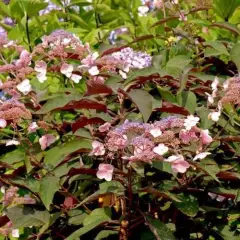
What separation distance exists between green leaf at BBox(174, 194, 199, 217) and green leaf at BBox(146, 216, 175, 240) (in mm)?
71

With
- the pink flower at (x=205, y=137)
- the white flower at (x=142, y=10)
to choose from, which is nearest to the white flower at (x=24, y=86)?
the pink flower at (x=205, y=137)

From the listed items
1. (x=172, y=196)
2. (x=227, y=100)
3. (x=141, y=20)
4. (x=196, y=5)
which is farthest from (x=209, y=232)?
(x=141, y=20)

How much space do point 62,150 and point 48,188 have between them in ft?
0.41

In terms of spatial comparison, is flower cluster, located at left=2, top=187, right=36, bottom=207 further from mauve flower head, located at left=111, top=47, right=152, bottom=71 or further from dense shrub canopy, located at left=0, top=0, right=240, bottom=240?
mauve flower head, located at left=111, top=47, right=152, bottom=71

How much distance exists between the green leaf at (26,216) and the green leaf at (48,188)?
0.14m

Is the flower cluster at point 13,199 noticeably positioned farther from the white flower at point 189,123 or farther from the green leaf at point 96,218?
the white flower at point 189,123

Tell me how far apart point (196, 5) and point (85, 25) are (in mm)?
906

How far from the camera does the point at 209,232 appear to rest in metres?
2.36

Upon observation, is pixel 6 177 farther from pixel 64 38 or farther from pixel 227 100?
pixel 227 100

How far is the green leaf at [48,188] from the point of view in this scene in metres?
2.17

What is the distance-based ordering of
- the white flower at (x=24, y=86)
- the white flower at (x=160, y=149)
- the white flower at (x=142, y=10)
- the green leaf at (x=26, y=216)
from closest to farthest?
the white flower at (x=160, y=149), the green leaf at (x=26, y=216), the white flower at (x=24, y=86), the white flower at (x=142, y=10)

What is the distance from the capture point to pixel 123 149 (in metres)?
2.05

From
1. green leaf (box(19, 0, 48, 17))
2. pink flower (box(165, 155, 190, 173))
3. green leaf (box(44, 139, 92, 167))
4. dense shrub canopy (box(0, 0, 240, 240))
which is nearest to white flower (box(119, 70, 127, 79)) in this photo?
dense shrub canopy (box(0, 0, 240, 240))

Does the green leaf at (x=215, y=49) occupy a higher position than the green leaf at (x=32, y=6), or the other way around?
the green leaf at (x=215, y=49)
